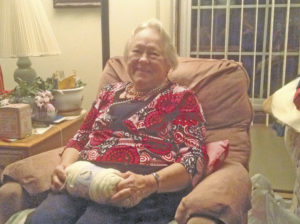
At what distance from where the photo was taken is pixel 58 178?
1412mm

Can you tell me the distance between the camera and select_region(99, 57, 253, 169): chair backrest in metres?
1.60

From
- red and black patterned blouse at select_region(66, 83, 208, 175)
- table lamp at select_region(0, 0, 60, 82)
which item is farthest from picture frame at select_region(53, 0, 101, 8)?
red and black patterned blouse at select_region(66, 83, 208, 175)

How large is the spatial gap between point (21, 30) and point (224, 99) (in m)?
1.02

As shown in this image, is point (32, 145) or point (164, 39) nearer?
point (164, 39)

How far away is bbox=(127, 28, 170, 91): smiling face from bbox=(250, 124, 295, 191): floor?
1022 mm

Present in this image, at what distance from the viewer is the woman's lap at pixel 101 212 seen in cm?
125

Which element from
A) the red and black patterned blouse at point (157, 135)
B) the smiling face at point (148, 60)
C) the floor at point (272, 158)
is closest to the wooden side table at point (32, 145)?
the red and black patterned blouse at point (157, 135)

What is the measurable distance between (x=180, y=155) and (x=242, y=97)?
43 cm

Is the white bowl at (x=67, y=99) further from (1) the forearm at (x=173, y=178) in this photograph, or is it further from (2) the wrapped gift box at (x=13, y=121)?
(1) the forearm at (x=173, y=178)

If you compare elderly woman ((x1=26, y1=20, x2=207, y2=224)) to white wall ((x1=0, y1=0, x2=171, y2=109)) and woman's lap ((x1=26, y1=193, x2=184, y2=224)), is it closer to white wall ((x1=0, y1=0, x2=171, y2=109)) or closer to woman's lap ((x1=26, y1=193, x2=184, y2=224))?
woman's lap ((x1=26, y1=193, x2=184, y2=224))

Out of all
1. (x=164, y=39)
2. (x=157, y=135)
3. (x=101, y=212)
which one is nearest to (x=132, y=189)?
(x=101, y=212)

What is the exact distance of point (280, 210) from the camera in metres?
1.62

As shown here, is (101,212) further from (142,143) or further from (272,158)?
(272,158)

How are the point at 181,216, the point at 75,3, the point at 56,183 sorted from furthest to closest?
the point at 75,3 < the point at 56,183 < the point at 181,216
